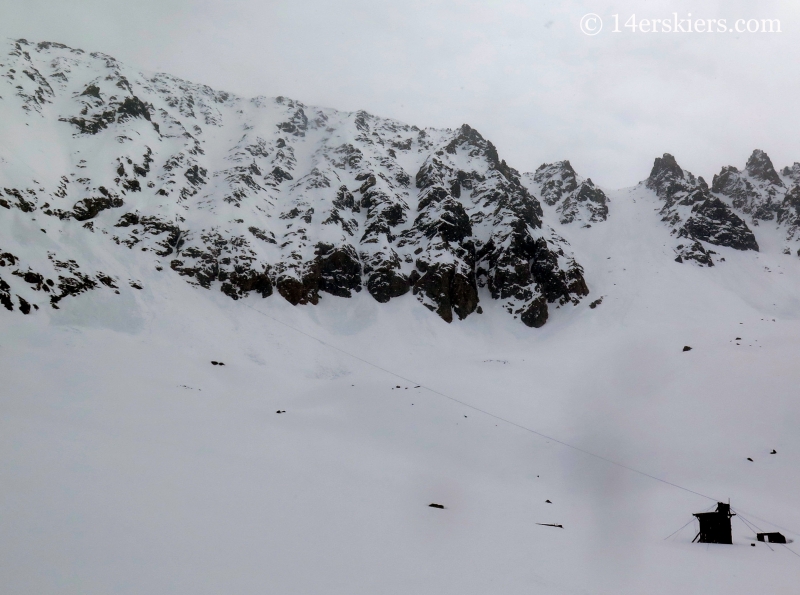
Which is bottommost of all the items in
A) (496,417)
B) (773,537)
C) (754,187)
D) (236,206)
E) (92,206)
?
(773,537)

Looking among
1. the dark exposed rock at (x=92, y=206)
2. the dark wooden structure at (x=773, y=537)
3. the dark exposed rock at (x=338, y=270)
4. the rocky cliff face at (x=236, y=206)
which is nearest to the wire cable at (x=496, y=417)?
the dark wooden structure at (x=773, y=537)

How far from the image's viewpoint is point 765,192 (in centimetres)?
7894

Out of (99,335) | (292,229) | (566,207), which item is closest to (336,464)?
(99,335)

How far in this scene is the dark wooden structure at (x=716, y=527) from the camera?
15.7m

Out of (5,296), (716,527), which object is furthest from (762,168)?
(5,296)

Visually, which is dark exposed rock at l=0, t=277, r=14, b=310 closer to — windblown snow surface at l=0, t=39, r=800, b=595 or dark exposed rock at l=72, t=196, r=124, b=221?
windblown snow surface at l=0, t=39, r=800, b=595

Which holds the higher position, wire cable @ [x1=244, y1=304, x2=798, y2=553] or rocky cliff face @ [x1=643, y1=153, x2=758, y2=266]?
rocky cliff face @ [x1=643, y1=153, x2=758, y2=266]

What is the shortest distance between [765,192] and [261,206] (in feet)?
315

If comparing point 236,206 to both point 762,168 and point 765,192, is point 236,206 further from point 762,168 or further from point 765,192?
point 762,168

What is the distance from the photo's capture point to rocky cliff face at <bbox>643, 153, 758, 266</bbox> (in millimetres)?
65625

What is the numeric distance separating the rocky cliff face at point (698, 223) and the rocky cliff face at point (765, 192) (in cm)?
820

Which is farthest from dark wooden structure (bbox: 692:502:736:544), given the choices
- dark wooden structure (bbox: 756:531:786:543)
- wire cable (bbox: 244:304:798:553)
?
wire cable (bbox: 244:304:798:553)

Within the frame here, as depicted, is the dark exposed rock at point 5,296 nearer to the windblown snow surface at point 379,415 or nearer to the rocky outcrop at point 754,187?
the windblown snow surface at point 379,415

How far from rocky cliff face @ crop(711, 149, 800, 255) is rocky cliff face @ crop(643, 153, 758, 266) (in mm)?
8200
